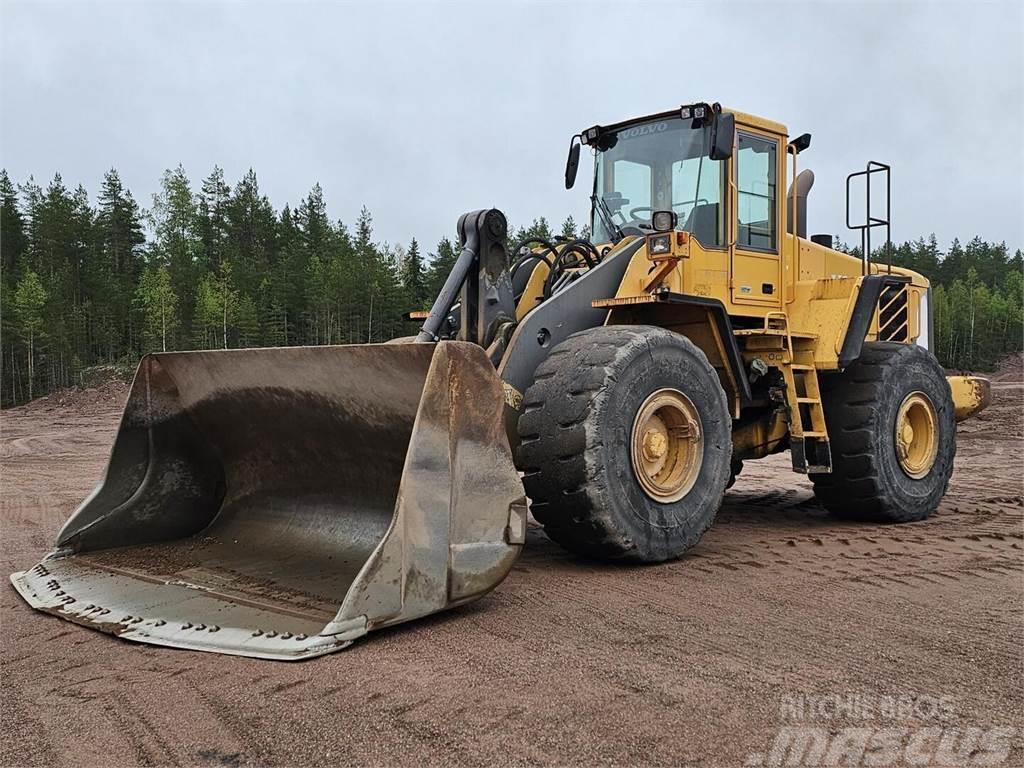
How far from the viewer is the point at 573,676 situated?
317 cm

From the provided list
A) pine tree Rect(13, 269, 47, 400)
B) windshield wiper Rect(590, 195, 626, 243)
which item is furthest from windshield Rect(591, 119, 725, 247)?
pine tree Rect(13, 269, 47, 400)

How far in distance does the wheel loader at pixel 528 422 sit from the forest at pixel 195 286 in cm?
2500

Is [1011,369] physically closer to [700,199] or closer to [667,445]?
[700,199]

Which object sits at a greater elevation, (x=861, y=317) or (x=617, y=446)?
(x=861, y=317)

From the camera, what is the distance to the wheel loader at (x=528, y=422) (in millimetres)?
3846

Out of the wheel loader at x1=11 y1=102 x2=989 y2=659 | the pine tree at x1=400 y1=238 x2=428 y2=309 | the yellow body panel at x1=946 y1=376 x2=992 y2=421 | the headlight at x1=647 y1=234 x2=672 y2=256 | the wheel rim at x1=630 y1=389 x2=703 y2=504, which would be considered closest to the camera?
the wheel loader at x1=11 y1=102 x2=989 y2=659

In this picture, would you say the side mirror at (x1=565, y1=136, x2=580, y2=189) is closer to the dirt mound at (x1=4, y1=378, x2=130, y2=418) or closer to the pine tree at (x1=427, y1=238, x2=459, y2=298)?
the dirt mound at (x1=4, y1=378, x2=130, y2=418)

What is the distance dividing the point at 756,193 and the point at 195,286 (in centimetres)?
3687

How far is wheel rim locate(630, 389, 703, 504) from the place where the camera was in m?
5.00

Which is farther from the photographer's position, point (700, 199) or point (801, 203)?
point (801, 203)

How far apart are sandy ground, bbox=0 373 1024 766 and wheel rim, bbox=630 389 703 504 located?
0.45 metres

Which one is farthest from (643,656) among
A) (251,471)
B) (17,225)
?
(17,225)

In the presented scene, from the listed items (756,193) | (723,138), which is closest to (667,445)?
(723,138)

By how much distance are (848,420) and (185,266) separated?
124 feet
